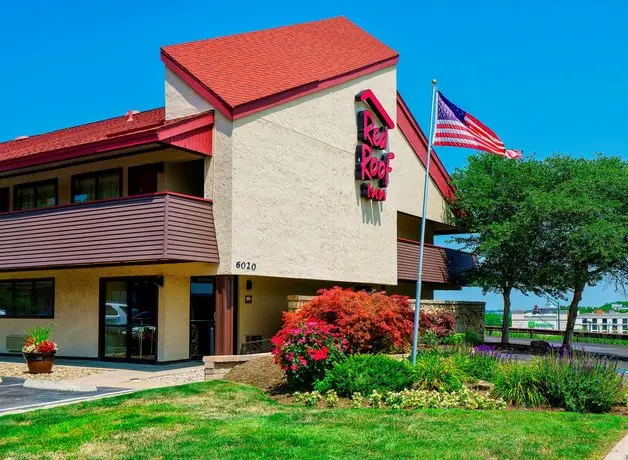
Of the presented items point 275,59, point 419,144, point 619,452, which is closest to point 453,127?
point 275,59

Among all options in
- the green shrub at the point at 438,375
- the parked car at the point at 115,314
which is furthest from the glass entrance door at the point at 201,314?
the green shrub at the point at 438,375

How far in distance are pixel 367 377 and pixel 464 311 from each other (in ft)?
52.6

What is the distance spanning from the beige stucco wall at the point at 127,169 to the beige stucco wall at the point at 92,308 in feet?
8.18

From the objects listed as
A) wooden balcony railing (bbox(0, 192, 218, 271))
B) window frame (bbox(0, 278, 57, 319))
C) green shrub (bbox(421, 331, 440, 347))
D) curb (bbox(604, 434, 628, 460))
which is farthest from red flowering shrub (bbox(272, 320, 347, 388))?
window frame (bbox(0, 278, 57, 319))

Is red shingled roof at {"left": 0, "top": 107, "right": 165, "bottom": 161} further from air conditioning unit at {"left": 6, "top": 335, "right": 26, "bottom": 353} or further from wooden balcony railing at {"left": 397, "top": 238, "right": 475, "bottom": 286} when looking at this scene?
wooden balcony railing at {"left": 397, "top": 238, "right": 475, "bottom": 286}

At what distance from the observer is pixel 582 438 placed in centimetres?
957

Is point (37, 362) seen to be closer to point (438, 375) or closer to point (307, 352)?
point (307, 352)

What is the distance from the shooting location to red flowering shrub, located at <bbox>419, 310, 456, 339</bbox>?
2133 centimetres

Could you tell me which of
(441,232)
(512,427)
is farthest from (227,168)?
(441,232)

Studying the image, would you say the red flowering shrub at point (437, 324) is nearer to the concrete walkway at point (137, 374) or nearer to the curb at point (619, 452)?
the concrete walkway at point (137, 374)

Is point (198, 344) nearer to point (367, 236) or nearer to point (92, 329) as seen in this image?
point (92, 329)

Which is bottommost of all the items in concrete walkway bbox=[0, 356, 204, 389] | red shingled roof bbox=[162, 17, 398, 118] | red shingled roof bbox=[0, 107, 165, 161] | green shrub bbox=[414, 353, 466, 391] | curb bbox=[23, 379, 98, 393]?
concrete walkway bbox=[0, 356, 204, 389]

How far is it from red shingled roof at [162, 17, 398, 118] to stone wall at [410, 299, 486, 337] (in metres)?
8.62

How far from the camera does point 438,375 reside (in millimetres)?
13688
